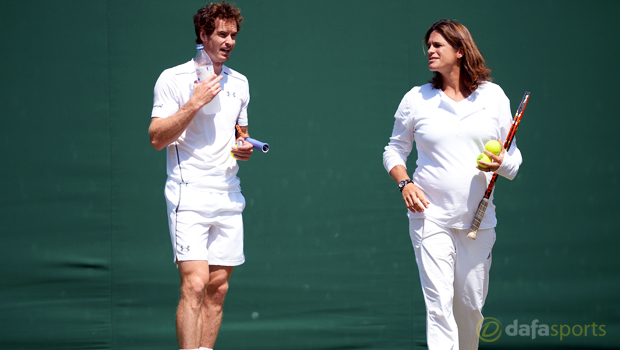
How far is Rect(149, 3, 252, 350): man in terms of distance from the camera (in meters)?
2.92

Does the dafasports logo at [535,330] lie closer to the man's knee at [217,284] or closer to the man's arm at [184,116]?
the man's knee at [217,284]

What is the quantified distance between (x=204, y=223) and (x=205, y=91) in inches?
24.8

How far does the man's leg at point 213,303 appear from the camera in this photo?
3117 mm

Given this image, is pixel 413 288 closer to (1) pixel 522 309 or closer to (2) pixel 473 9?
(1) pixel 522 309

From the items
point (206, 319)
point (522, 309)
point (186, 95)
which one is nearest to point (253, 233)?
point (206, 319)

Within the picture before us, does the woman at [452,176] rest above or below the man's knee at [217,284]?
above

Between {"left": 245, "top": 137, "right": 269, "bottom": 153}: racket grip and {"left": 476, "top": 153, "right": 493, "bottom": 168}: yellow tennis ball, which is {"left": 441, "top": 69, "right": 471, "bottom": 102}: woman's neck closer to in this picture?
{"left": 476, "top": 153, "right": 493, "bottom": 168}: yellow tennis ball

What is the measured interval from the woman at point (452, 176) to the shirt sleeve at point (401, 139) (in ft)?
0.04

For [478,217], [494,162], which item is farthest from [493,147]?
[478,217]

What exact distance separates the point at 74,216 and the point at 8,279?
0.57 meters

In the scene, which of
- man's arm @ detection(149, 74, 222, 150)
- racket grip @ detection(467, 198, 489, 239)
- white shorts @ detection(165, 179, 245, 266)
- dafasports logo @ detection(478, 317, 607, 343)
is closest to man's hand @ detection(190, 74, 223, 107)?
man's arm @ detection(149, 74, 222, 150)

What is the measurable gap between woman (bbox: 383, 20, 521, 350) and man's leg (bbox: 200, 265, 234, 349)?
0.98 metres

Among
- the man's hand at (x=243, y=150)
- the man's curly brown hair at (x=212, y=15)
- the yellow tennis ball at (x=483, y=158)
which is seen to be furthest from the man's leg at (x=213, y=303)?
the yellow tennis ball at (x=483, y=158)

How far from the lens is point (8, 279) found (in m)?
3.99
